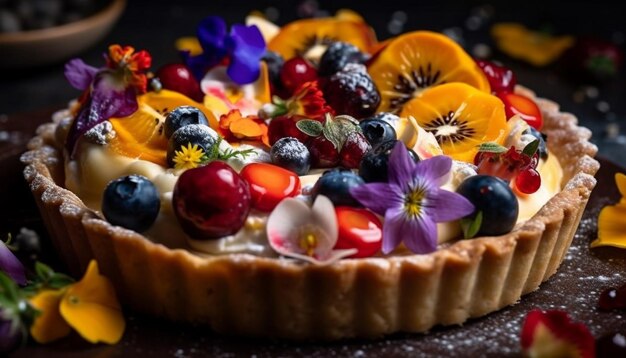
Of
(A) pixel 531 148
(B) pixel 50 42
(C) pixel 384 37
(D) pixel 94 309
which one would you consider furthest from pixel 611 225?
(B) pixel 50 42

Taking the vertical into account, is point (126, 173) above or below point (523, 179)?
below

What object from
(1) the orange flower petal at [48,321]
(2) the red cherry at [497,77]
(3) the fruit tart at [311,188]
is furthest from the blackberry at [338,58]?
(1) the orange flower petal at [48,321]

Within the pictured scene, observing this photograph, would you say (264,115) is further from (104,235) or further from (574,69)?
(574,69)

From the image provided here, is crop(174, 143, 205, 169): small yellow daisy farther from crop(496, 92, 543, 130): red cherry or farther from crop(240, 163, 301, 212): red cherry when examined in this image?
crop(496, 92, 543, 130): red cherry

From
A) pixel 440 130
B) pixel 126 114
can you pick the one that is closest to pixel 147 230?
pixel 126 114

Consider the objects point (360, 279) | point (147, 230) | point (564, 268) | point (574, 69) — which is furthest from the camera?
point (574, 69)

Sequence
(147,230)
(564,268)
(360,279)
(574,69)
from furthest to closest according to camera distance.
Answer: (574,69) → (564,268) → (147,230) → (360,279)

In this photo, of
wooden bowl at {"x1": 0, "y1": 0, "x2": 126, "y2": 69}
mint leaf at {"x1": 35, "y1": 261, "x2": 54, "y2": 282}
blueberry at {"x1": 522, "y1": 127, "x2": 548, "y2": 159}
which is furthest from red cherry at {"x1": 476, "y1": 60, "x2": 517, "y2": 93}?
wooden bowl at {"x1": 0, "y1": 0, "x2": 126, "y2": 69}

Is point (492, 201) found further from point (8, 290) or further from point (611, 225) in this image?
point (8, 290)
